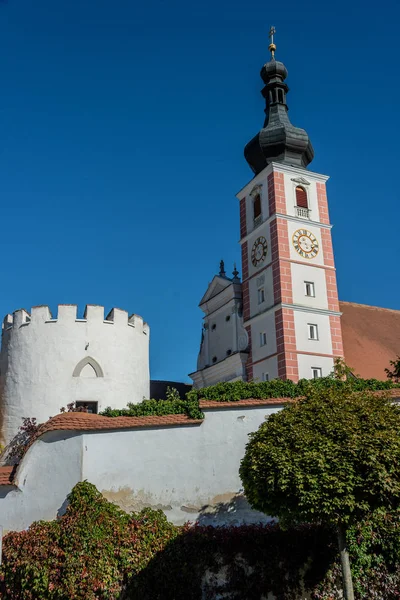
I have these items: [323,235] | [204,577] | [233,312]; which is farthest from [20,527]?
[323,235]

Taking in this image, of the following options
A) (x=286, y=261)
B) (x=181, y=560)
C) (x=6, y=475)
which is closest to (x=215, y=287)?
(x=286, y=261)

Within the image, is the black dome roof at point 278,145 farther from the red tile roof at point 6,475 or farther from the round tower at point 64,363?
the red tile roof at point 6,475

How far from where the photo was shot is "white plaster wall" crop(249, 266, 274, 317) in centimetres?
3397

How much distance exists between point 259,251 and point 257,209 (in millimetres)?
2665

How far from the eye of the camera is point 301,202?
3625 centimetres

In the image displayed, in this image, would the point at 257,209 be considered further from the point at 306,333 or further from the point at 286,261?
the point at 306,333

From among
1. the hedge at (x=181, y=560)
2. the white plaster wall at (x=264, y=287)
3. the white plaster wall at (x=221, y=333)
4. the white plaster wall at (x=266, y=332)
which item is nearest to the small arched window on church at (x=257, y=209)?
the white plaster wall at (x=264, y=287)

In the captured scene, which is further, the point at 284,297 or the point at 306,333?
the point at 284,297

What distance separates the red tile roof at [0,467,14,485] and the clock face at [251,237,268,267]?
68.1 ft

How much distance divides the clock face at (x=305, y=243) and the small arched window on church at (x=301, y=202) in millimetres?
984

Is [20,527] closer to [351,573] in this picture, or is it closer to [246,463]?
[246,463]

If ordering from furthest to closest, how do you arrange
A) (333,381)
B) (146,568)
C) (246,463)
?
(333,381) → (146,568) → (246,463)

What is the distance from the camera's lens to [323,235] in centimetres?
3581

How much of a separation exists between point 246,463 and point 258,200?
25559mm
